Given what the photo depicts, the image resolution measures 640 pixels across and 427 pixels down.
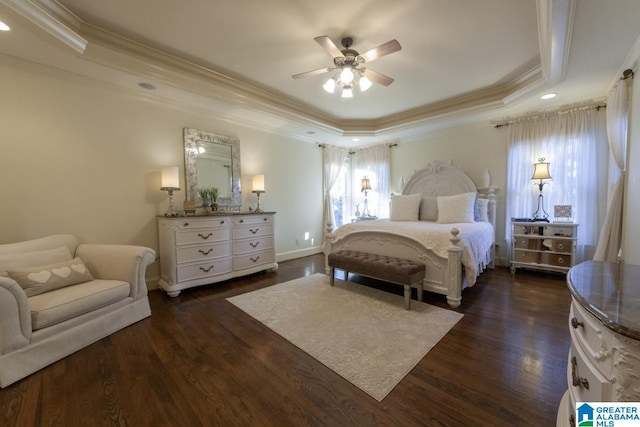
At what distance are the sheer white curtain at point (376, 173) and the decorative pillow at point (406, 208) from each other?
128 cm

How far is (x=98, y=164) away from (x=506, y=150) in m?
6.14

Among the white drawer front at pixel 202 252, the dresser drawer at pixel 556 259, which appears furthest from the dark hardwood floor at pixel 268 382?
the dresser drawer at pixel 556 259

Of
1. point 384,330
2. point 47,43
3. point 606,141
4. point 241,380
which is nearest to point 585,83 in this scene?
point 606,141

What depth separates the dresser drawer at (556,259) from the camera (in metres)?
3.65

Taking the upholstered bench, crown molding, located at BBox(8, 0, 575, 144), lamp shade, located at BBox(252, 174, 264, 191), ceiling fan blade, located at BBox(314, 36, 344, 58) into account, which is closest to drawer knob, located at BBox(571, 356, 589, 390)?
the upholstered bench

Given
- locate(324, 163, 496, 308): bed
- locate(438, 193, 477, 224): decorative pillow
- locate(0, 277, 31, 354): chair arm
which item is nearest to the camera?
locate(0, 277, 31, 354): chair arm

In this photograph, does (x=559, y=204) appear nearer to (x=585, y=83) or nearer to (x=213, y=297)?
(x=585, y=83)

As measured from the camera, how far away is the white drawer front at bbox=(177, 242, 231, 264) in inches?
131

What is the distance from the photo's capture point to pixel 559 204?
3.91 m

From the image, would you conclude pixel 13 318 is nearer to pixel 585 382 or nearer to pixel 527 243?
pixel 585 382

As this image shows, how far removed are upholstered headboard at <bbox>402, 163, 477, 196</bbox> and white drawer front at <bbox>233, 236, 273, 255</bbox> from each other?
303 cm

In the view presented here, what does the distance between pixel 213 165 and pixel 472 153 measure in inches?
185

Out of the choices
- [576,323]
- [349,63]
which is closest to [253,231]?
[349,63]

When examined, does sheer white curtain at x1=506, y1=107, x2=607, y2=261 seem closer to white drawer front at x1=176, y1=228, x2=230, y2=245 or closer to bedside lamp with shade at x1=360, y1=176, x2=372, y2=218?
bedside lamp with shade at x1=360, y1=176, x2=372, y2=218
